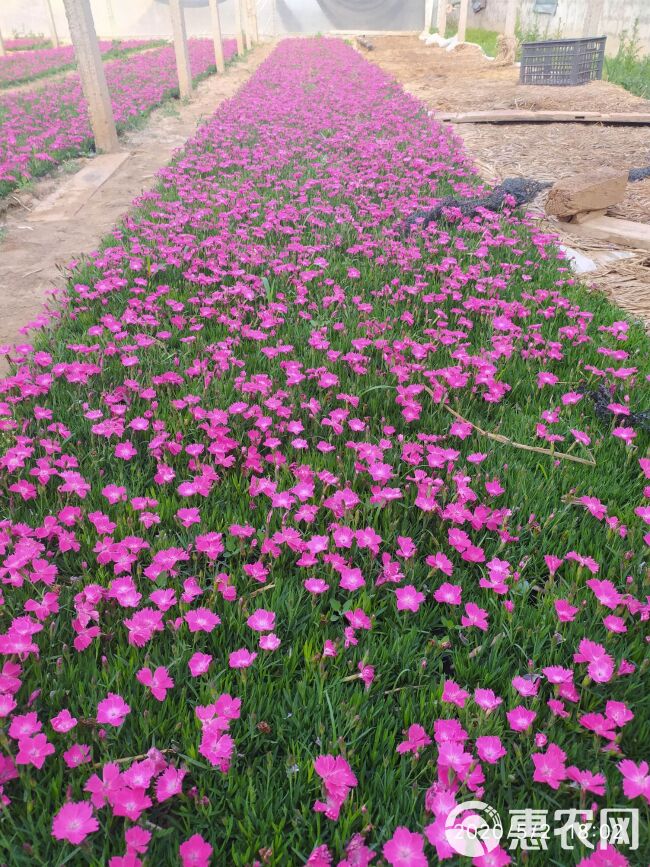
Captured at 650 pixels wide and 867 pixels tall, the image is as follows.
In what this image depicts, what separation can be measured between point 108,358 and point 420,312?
193 centimetres

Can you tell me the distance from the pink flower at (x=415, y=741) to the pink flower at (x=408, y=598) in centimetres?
39

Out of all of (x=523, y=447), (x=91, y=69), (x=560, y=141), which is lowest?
(x=560, y=141)

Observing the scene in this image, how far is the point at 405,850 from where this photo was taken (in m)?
1.19

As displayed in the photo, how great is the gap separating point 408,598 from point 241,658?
535mm

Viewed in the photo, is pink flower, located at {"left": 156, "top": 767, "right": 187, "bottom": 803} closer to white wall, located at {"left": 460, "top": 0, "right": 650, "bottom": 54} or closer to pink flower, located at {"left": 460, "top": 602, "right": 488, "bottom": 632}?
pink flower, located at {"left": 460, "top": 602, "right": 488, "bottom": 632}

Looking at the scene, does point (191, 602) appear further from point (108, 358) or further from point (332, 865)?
point (108, 358)

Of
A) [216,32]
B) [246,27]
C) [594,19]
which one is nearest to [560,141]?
[594,19]

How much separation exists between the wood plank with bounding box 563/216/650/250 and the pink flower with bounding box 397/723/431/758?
5.08 meters

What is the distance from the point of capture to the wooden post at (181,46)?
1400 centimetres

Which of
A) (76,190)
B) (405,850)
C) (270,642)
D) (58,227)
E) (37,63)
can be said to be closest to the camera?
(405,850)

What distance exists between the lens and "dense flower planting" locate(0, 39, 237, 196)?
8555 millimetres

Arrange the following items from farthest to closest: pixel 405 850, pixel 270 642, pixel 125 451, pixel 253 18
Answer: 1. pixel 253 18
2. pixel 125 451
3. pixel 270 642
4. pixel 405 850

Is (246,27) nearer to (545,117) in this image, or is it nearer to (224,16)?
(224,16)

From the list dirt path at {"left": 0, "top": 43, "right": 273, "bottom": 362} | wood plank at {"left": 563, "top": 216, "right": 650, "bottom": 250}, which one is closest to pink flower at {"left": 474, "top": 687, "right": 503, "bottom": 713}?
dirt path at {"left": 0, "top": 43, "right": 273, "bottom": 362}
